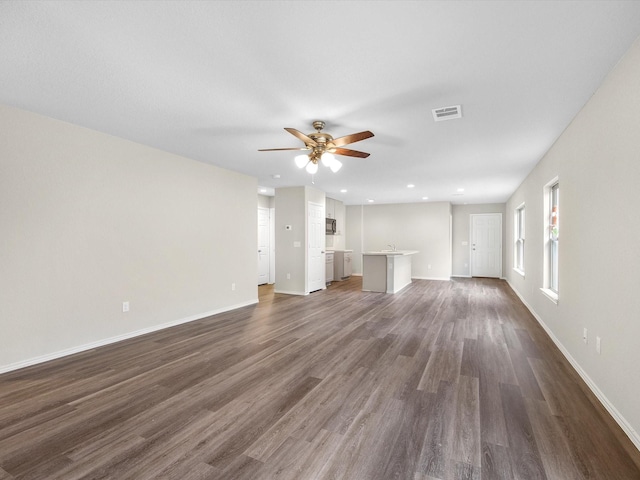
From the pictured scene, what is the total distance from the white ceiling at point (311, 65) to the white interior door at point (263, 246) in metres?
5.00

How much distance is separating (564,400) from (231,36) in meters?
3.54

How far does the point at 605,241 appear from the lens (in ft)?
7.90

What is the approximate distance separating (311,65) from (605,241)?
255cm

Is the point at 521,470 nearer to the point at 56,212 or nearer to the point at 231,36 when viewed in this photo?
the point at 231,36

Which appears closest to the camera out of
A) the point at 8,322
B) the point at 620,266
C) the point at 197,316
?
the point at 620,266

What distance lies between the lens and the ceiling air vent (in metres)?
3.01

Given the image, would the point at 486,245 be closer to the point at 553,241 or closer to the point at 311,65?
the point at 553,241

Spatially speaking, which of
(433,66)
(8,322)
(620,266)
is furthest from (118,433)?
(620,266)

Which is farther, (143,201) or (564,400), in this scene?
(143,201)

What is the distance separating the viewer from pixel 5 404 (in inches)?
95.3

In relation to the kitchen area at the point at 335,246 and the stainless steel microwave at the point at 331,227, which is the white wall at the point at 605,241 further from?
the stainless steel microwave at the point at 331,227

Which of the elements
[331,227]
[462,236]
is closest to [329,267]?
[331,227]

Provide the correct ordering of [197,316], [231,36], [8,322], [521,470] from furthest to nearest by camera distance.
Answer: [197,316] < [8,322] < [231,36] < [521,470]

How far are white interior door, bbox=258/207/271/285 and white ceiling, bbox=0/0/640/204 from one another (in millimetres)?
4997
